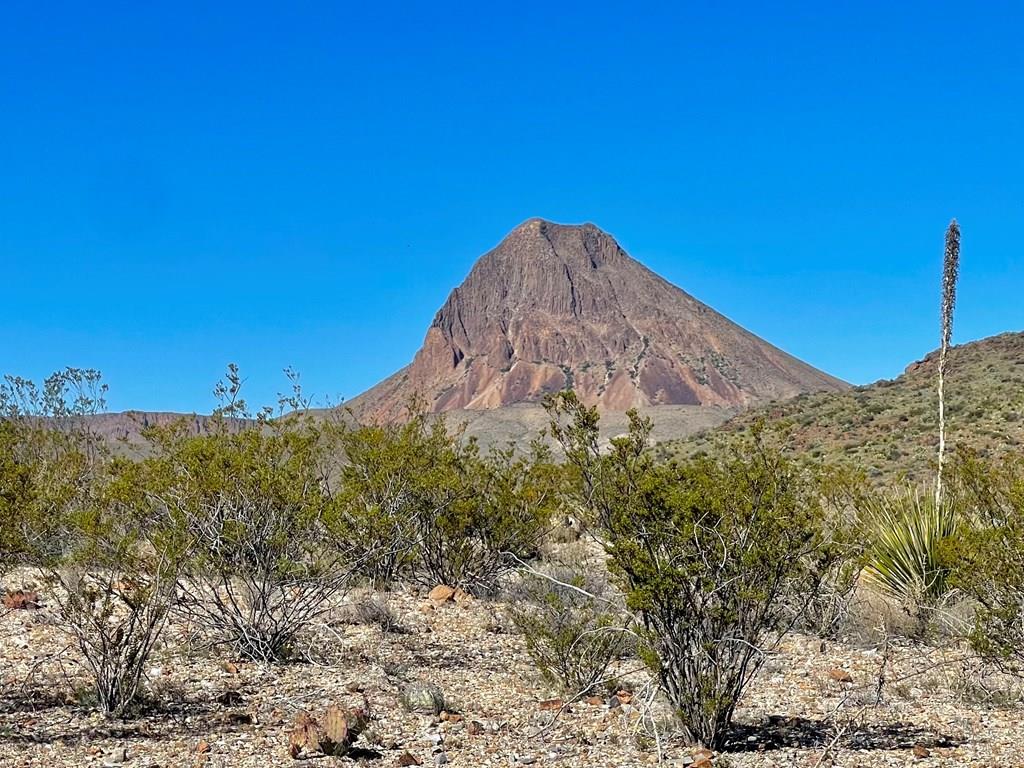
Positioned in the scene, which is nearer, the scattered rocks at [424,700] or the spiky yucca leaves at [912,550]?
the scattered rocks at [424,700]

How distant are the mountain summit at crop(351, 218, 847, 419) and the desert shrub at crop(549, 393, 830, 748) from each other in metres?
145

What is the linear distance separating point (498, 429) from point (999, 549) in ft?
290

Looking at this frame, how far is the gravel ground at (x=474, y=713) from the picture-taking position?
683cm

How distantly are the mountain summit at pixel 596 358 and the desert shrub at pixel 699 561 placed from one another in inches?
5691

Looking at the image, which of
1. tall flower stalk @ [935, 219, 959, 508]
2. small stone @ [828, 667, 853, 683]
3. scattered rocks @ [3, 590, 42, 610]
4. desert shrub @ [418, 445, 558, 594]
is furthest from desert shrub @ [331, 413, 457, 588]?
tall flower stalk @ [935, 219, 959, 508]

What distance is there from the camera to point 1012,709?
8109 millimetres

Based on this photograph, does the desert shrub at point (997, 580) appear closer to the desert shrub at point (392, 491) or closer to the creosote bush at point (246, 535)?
the creosote bush at point (246, 535)

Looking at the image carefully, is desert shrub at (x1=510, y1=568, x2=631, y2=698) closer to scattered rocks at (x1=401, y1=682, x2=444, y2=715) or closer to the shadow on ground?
scattered rocks at (x1=401, y1=682, x2=444, y2=715)

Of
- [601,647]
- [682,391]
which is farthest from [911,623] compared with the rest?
[682,391]

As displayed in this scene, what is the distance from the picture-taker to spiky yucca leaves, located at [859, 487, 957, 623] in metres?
11.8

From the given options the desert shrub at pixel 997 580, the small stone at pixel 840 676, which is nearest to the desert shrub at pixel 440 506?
the small stone at pixel 840 676

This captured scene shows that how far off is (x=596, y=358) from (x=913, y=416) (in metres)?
139

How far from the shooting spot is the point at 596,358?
584ft

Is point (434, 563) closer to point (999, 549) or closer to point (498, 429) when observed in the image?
point (999, 549)
